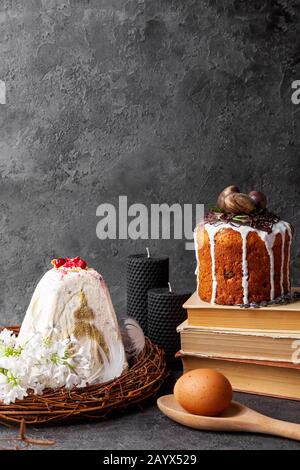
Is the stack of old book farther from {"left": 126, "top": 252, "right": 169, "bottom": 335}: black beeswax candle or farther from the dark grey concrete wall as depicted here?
the dark grey concrete wall

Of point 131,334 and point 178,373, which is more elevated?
point 131,334

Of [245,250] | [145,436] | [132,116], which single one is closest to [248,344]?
[245,250]

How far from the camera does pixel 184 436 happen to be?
144 centimetres

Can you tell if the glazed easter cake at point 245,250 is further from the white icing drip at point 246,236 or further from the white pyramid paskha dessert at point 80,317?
the white pyramid paskha dessert at point 80,317

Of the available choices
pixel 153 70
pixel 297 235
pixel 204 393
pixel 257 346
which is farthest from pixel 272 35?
pixel 204 393

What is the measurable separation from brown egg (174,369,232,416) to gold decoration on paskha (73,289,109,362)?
249 mm

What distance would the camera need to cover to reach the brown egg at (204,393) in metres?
1.43

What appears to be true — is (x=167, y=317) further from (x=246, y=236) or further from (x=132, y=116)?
(x=132, y=116)

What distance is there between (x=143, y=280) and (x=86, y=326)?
1.26 feet

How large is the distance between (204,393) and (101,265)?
114 centimetres

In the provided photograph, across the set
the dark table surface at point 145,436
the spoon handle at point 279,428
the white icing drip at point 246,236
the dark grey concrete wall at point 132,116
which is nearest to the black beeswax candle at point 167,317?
the white icing drip at point 246,236

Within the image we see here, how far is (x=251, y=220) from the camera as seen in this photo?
5.55 ft

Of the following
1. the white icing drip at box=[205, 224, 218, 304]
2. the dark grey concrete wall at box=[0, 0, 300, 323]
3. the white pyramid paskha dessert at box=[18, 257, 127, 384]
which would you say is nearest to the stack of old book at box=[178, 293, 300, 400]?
the white icing drip at box=[205, 224, 218, 304]

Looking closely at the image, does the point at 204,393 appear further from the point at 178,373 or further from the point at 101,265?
the point at 101,265
